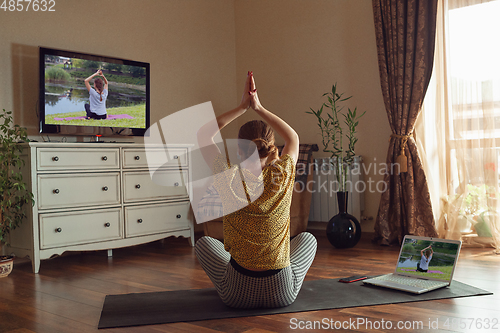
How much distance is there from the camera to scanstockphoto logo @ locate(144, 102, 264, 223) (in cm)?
181

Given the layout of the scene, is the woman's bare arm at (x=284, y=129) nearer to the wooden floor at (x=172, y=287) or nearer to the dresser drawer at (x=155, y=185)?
the wooden floor at (x=172, y=287)

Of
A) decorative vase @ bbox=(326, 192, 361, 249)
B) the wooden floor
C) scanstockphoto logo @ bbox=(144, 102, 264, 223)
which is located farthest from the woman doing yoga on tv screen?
decorative vase @ bbox=(326, 192, 361, 249)

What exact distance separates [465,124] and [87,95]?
3.08m

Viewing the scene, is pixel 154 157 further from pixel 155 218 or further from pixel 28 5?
pixel 28 5

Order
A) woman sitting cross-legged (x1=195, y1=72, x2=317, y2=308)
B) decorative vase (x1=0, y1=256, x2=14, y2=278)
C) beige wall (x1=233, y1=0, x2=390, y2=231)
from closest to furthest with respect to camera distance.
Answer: woman sitting cross-legged (x1=195, y1=72, x2=317, y2=308) → decorative vase (x1=0, y1=256, x2=14, y2=278) → beige wall (x1=233, y1=0, x2=390, y2=231)

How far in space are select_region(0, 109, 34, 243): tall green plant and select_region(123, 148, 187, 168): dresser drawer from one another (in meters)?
0.77

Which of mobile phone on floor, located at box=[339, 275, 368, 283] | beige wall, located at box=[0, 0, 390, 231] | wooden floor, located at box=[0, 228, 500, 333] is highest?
beige wall, located at box=[0, 0, 390, 231]

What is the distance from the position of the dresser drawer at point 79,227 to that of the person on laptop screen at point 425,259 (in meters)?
2.27

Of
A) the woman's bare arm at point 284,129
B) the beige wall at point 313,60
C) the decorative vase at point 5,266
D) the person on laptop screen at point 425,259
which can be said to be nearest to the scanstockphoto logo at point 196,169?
the beige wall at point 313,60

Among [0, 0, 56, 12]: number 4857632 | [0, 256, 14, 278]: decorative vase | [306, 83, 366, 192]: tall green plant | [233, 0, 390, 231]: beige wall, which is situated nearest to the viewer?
[0, 256, 14, 278]: decorative vase

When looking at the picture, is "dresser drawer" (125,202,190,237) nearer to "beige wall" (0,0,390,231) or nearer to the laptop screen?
"beige wall" (0,0,390,231)

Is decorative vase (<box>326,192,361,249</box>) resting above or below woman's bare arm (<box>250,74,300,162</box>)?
below

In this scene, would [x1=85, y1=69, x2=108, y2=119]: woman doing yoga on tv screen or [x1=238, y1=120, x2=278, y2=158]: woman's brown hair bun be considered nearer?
[x1=238, y1=120, x2=278, y2=158]: woman's brown hair bun

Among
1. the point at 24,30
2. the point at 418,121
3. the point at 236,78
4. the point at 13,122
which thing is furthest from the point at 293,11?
the point at 13,122
